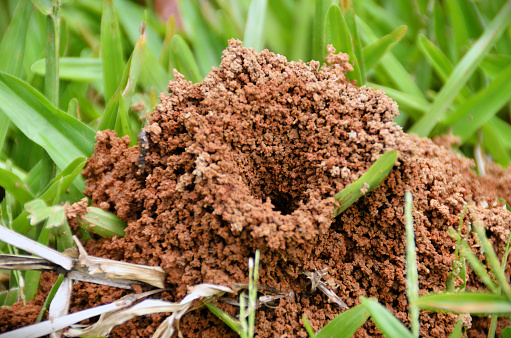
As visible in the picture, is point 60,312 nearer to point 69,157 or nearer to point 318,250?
point 69,157

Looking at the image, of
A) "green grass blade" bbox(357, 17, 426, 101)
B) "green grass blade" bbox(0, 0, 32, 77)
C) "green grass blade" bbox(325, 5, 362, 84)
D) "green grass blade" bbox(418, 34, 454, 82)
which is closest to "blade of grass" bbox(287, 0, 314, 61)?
"green grass blade" bbox(357, 17, 426, 101)

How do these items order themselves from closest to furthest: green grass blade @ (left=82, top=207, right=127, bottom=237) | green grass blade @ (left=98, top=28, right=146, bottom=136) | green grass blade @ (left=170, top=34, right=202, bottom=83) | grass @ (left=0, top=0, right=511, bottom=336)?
green grass blade @ (left=82, top=207, right=127, bottom=237)
grass @ (left=0, top=0, right=511, bottom=336)
green grass blade @ (left=98, top=28, right=146, bottom=136)
green grass blade @ (left=170, top=34, right=202, bottom=83)

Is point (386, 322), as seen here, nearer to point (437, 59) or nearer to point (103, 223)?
point (103, 223)

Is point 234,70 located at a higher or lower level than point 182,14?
lower

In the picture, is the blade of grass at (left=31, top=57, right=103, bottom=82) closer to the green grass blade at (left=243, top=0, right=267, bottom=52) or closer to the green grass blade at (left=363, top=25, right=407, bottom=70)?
the green grass blade at (left=243, top=0, right=267, bottom=52)

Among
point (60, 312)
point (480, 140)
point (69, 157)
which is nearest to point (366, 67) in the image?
point (480, 140)

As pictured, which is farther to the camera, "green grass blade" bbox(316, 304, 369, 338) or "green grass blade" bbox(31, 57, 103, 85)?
"green grass blade" bbox(31, 57, 103, 85)

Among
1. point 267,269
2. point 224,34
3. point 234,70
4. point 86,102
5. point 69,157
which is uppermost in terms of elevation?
point 224,34

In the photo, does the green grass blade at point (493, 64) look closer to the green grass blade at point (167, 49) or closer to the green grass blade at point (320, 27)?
the green grass blade at point (320, 27)
